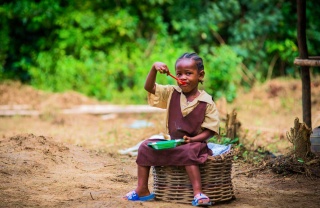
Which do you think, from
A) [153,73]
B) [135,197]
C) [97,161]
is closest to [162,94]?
[153,73]

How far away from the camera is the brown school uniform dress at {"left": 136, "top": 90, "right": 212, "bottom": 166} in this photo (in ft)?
13.8

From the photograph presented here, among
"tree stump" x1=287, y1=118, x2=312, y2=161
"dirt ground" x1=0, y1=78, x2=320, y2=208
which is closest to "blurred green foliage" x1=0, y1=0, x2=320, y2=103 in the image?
"dirt ground" x1=0, y1=78, x2=320, y2=208

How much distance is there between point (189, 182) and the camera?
4297 millimetres

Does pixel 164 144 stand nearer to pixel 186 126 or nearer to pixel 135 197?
pixel 186 126

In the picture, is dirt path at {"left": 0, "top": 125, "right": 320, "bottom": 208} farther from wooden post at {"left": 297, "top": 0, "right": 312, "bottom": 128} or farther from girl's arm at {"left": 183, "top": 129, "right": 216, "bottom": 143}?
wooden post at {"left": 297, "top": 0, "right": 312, "bottom": 128}

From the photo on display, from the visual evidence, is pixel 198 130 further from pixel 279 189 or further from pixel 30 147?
pixel 30 147

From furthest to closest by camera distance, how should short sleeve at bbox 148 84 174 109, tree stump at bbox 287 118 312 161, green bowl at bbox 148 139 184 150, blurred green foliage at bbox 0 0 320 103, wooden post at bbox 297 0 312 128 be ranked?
blurred green foliage at bbox 0 0 320 103 → wooden post at bbox 297 0 312 128 → tree stump at bbox 287 118 312 161 → short sleeve at bbox 148 84 174 109 → green bowl at bbox 148 139 184 150

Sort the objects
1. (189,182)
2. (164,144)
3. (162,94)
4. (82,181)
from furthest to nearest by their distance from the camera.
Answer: (82,181)
(162,94)
(189,182)
(164,144)

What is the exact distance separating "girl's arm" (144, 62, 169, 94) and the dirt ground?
925 millimetres

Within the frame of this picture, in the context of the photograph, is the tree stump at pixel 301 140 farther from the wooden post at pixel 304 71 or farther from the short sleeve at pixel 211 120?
the short sleeve at pixel 211 120

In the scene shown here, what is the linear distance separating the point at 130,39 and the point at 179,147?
8.68 metres

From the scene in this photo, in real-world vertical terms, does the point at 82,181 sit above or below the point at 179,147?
below

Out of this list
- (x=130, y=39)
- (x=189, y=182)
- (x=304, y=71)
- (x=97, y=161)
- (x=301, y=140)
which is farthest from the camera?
(x=130, y=39)

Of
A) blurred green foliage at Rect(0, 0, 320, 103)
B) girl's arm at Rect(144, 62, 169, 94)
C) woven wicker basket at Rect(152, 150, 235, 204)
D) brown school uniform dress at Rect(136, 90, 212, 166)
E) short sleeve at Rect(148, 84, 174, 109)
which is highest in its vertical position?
blurred green foliage at Rect(0, 0, 320, 103)
